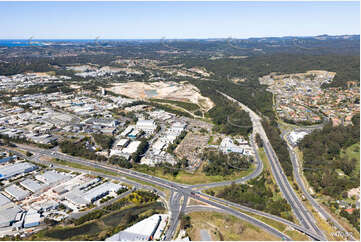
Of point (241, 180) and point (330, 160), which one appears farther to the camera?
point (330, 160)

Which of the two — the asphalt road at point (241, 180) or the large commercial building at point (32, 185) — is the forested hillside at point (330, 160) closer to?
the asphalt road at point (241, 180)

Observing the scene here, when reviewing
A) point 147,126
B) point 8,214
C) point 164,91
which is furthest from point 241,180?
point 164,91

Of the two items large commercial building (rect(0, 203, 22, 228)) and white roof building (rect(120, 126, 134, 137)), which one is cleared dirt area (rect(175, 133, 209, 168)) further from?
large commercial building (rect(0, 203, 22, 228))

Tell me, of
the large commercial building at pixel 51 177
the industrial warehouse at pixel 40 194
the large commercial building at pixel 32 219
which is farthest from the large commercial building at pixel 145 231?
the large commercial building at pixel 51 177

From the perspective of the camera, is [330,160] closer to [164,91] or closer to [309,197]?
[309,197]

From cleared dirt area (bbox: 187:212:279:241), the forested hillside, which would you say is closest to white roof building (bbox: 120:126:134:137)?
cleared dirt area (bbox: 187:212:279:241)

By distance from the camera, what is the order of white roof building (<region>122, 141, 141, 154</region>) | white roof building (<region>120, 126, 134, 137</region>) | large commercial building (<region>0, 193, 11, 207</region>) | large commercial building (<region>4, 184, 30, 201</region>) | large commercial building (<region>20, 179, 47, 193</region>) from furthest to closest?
white roof building (<region>120, 126, 134, 137</region>)
white roof building (<region>122, 141, 141, 154</region>)
large commercial building (<region>20, 179, 47, 193</region>)
large commercial building (<region>4, 184, 30, 201</region>)
large commercial building (<region>0, 193, 11, 207</region>)
